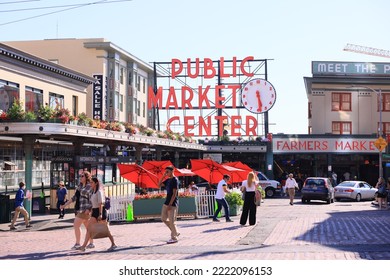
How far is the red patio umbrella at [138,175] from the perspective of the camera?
88.3ft

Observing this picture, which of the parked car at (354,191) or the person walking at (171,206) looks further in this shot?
the parked car at (354,191)

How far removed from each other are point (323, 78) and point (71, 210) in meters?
34.0

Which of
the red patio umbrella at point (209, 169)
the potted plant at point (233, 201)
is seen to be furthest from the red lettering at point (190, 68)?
the potted plant at point (233, 201)

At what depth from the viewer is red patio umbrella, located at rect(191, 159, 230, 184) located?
2902 centimetres

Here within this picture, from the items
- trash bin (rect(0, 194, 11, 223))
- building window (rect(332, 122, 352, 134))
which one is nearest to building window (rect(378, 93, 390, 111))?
building window (rect(332, 122, 352, 134))

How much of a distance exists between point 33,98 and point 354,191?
20.3 m

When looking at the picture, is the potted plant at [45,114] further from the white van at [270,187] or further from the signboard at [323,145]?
the signboard at [323,145]

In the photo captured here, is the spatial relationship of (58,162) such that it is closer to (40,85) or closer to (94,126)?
(94,126)

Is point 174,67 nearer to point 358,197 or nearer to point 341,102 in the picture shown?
point 341,102

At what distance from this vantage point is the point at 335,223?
21.5 metres

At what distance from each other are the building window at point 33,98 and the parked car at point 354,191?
1924 centimetres

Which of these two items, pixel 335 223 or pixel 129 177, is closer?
pixel 335 223

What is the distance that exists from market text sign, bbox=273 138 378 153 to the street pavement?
31.5m
